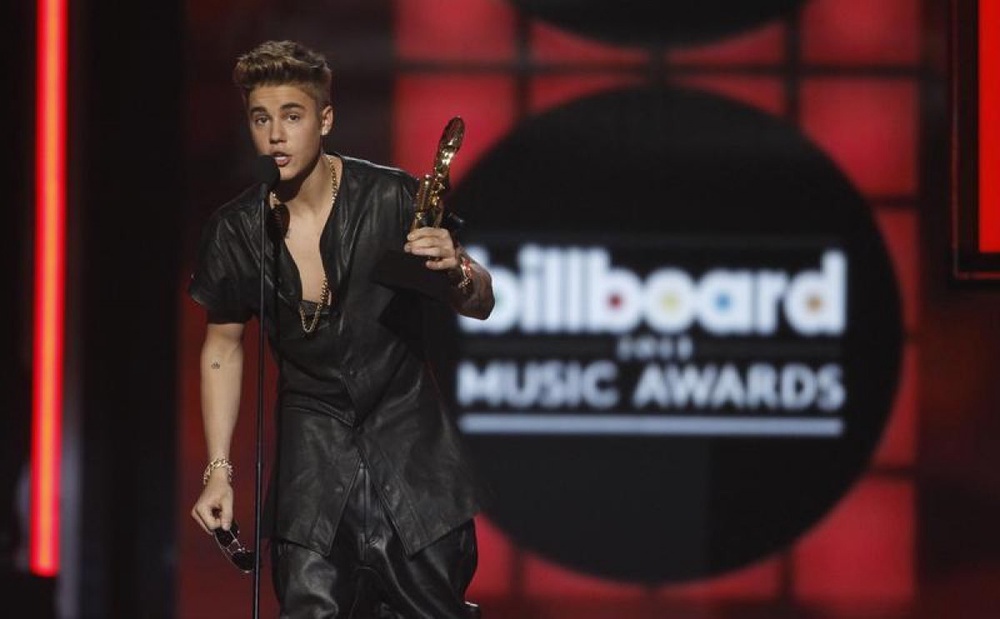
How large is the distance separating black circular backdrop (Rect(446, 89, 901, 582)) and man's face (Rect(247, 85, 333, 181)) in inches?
81.0

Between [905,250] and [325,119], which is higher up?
[325,119]

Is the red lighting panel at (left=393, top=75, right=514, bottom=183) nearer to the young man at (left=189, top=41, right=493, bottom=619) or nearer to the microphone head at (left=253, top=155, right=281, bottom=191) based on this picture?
the young man at (left=189, top=41, right=493, bottom=619)

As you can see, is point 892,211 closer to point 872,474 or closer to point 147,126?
point 872,474

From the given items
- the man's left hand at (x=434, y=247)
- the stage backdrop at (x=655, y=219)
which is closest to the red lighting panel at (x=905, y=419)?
the stage backdrop at (x=655, y=219)

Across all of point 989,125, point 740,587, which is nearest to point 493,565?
point 740,587

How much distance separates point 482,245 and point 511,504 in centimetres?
80

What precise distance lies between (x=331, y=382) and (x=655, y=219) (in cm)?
218

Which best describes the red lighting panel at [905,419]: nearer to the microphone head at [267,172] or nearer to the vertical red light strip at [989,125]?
the vertical red light strip at [989,125]

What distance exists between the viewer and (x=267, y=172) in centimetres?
276

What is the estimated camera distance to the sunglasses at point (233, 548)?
284cm

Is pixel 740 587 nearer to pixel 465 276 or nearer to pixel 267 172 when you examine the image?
pixel 465 276

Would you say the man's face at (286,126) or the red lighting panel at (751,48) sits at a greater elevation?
the red lighting panel at (751,48)

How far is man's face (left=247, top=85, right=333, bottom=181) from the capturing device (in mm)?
2848

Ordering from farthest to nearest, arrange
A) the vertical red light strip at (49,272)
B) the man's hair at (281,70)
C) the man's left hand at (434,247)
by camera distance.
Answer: the vertical red light strip at (49,272) < the man's hair at (281,70) < the man's left hand at (434,247)
